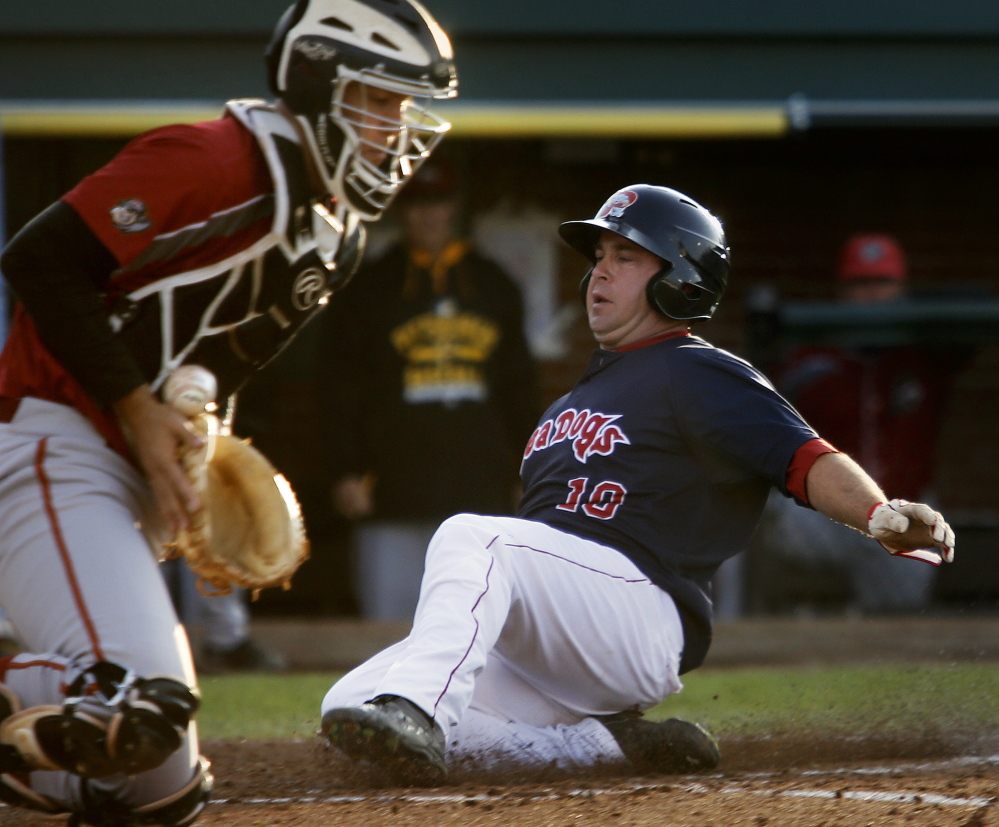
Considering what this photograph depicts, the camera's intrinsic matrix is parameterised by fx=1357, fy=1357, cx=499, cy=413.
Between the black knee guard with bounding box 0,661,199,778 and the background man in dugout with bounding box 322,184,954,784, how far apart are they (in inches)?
16.0

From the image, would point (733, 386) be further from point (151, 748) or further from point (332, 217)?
point (151, 748)

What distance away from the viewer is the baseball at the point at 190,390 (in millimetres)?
2674

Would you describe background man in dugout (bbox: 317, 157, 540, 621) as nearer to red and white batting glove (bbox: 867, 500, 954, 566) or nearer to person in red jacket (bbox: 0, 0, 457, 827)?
person in red jacket (bbox: 0, 0, 457, 827)

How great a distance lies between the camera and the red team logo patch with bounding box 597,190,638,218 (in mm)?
3592

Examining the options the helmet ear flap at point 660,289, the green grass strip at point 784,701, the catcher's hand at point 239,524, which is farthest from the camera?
the green grass strip at point 784,701

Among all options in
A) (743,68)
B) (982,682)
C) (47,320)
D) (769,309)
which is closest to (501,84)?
(743,68)

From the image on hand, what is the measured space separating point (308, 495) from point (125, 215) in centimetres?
554

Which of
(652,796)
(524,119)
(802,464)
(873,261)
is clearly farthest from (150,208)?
(873,261)

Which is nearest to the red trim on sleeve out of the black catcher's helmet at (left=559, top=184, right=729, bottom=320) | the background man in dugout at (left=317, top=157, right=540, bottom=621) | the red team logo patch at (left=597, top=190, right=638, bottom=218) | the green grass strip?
the black catcher's helmet at (left=559, top=184, right=729, bottom=320)

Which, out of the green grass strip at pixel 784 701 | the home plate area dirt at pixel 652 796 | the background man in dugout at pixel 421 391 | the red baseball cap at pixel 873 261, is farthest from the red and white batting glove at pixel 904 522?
the red baseball cap at pixel 873 261

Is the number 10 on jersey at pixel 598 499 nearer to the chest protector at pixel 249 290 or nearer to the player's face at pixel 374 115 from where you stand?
the chest protector at pixel 249 290

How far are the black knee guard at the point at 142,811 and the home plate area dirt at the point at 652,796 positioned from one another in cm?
15

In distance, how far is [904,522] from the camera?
271cm

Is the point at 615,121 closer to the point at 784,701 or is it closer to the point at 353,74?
the point at 784,701
